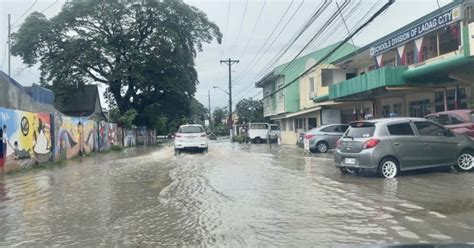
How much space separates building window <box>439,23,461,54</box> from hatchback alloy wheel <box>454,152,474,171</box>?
30.3 feet

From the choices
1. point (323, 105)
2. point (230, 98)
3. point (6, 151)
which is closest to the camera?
point (6, 151)

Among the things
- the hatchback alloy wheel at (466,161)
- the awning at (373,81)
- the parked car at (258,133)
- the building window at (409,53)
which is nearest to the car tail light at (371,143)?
the hatchback alloy wheel at (466,161)

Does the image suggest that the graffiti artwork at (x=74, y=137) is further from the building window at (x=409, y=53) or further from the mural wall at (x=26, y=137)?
the building window at (x=409, y=53)

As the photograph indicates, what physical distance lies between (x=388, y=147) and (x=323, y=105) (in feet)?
76.5

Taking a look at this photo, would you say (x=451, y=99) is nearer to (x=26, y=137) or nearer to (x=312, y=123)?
(x=312, y=123)

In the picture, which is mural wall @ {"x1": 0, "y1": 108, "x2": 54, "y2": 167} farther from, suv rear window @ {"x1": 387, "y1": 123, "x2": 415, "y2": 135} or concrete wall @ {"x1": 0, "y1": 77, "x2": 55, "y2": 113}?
suv rear window @ {"x1": 387, "y1": 123, "x2": 415, "y2": 135}

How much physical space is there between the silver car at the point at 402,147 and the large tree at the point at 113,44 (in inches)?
1419

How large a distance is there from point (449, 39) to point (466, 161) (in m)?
11.0

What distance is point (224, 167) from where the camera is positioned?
17250 millimetres

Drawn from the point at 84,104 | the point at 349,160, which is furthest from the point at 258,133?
the point at 349,160

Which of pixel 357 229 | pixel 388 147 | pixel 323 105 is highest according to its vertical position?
pixel 323 105

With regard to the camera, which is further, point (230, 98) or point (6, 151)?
point (230, 98)

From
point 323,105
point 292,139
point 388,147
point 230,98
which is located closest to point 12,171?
point 388,147

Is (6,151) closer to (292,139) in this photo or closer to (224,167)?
(224,167)
